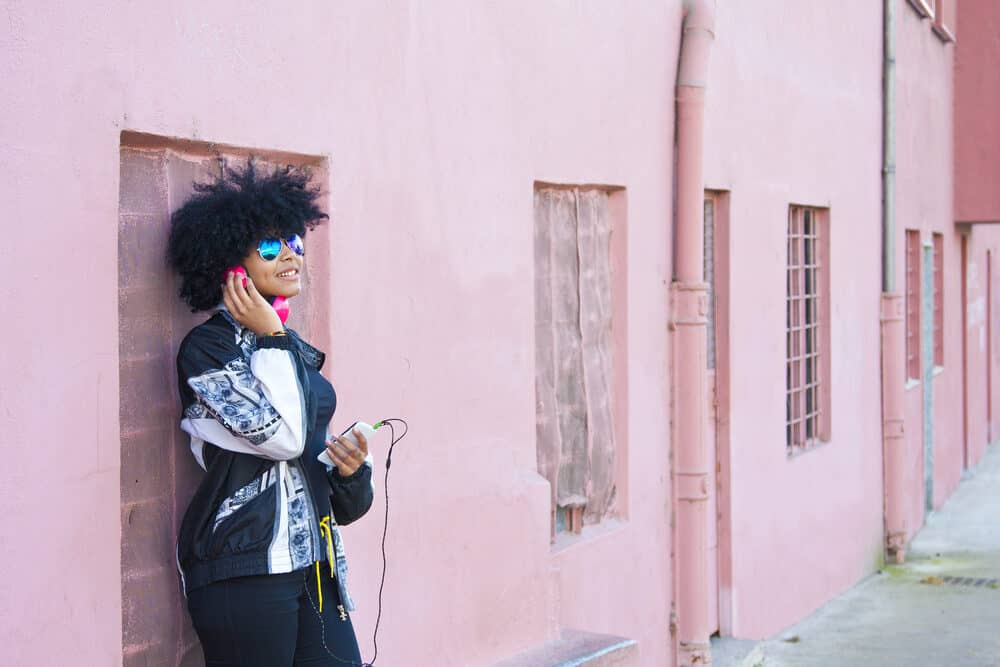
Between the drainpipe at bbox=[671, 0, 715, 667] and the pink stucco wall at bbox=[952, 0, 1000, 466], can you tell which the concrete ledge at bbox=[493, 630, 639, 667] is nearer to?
the drainpipe at bbox=[671, 0, 715, 667]

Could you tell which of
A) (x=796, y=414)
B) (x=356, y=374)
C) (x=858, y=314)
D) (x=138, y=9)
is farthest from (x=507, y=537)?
(x=858, y=314)

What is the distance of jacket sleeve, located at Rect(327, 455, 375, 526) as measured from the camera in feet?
13.3

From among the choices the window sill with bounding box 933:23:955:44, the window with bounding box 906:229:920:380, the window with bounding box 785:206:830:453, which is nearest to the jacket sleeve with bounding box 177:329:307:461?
the window with bounding box 785:206:830:453

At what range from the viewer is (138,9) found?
12.6 ft

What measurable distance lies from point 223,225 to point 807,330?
7506 millimetres

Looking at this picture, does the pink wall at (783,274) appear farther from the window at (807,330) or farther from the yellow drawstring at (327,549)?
the yellow drawstring at (327,549)

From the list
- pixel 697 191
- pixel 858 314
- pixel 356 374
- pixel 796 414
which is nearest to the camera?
pixel 356 374

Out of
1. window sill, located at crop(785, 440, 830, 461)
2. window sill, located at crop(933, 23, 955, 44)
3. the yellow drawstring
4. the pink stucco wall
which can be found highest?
window sill, located at crop(933, 23, 955, 44)

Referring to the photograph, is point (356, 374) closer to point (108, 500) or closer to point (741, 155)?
point (108, 500)

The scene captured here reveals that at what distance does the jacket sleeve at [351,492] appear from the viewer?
4043 mm

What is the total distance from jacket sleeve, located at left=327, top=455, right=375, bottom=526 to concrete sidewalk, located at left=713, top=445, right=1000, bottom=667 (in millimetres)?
4342

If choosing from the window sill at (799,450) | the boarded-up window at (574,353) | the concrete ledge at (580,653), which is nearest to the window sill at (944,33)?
the window sill at (799,450)

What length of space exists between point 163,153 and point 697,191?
13.1 ft

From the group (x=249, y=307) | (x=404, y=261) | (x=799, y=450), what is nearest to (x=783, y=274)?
(x=799, y=450)
